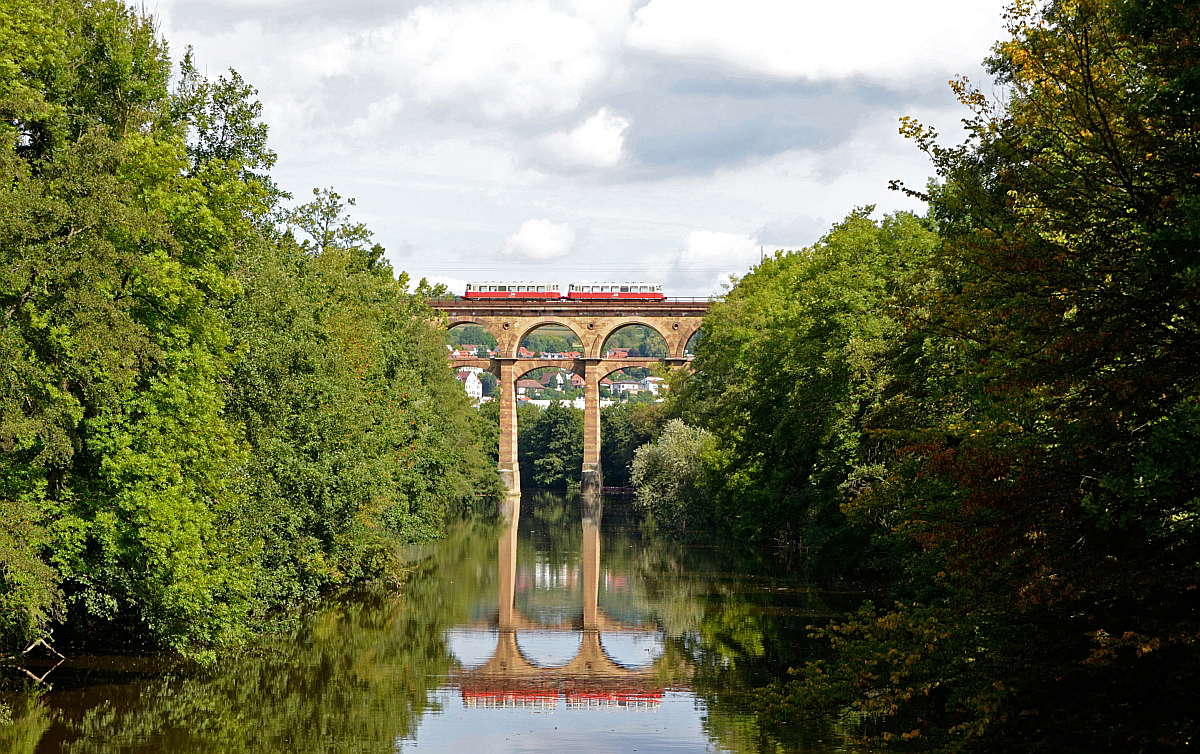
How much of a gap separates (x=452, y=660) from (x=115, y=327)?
32.8 feet

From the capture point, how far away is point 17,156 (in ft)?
51.7

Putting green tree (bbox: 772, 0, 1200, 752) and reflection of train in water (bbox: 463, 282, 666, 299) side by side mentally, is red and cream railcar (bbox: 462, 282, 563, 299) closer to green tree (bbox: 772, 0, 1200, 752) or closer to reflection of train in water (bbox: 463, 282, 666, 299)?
reflection of train in water (bbox: 463, 282, 666, 299)

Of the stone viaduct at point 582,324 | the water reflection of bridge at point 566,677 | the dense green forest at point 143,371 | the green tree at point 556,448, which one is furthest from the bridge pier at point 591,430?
the dense green forest at point 143,371

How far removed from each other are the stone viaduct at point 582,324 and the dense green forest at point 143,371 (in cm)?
4840

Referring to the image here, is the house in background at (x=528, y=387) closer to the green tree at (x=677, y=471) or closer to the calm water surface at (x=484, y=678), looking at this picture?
the green tree at (x=677, y=471)

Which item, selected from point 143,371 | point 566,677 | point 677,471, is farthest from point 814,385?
point 677,471

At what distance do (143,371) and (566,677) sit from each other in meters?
Result: 9.63

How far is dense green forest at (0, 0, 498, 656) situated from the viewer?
1541cm

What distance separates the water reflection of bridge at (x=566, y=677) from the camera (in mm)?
20094

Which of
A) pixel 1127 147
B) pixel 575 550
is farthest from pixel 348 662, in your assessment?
pixel 575 550

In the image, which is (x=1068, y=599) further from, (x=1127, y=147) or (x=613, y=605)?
(x=613, y=605)

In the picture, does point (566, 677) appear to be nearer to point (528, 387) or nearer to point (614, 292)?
point (614, 292)

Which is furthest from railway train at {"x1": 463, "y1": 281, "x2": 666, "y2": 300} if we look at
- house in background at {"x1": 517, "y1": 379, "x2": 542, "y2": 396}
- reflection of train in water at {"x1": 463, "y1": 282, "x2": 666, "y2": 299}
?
house in background at {"x1": 517, "y1": 379, "x2": 542, "y2": 396}

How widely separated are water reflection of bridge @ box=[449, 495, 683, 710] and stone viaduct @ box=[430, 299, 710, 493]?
4478 centimetres
